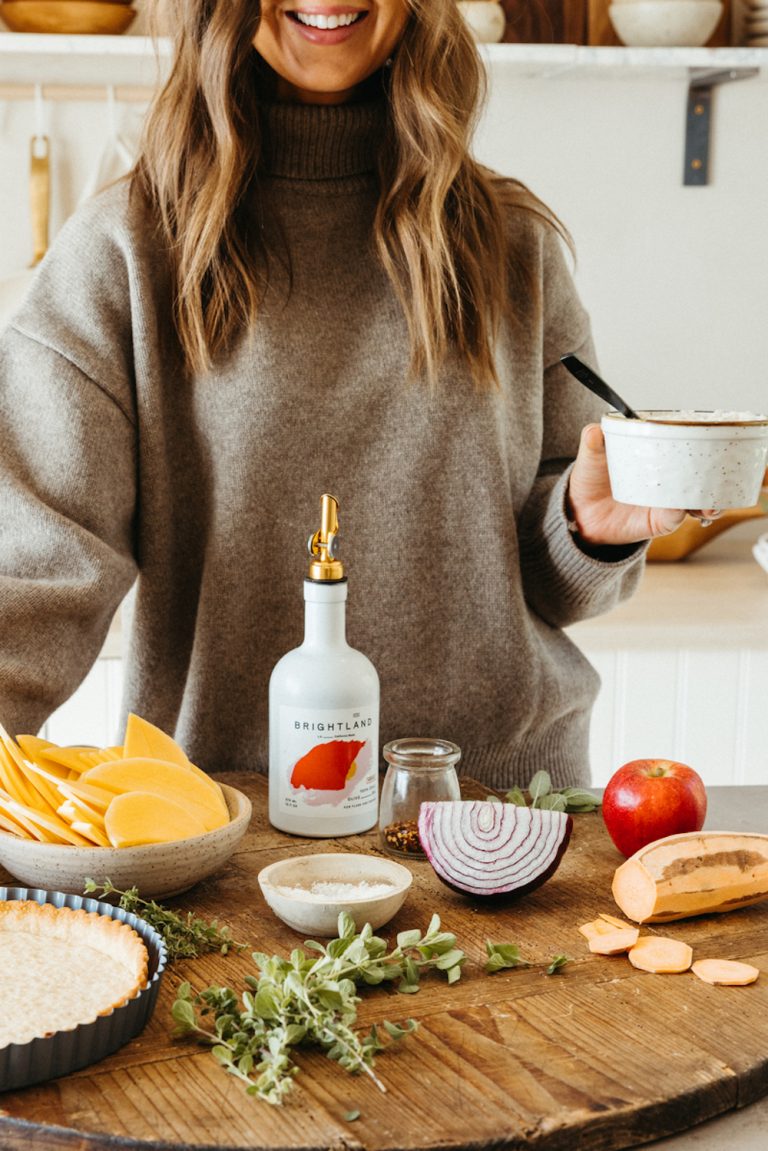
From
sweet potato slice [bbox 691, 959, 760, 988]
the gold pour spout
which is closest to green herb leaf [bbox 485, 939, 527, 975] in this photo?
sweet potato slice [bbox 691, 959, 760, 988]

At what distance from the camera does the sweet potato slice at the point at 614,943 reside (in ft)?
3.05

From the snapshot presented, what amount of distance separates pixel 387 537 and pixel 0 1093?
769 mm

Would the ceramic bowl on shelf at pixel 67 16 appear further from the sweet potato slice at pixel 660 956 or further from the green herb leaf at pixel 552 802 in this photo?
the sweet potato slice at pixel 660 956

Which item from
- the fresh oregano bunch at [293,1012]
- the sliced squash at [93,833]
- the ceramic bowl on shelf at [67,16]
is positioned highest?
the ceramic bowl on shelf at [67,16]

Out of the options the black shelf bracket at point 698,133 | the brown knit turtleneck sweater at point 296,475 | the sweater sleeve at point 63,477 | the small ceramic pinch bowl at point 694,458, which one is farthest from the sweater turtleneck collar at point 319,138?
the black shelf bracket at point 698,133

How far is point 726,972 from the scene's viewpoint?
896mm

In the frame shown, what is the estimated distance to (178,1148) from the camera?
27.5 inches

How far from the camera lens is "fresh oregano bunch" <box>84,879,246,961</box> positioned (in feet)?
3.05

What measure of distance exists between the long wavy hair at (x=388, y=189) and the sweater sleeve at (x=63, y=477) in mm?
88

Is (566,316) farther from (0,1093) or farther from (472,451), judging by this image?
(0,1093)

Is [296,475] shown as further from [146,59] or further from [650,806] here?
[146,59]

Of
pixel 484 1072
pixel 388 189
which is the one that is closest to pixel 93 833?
pixel 484 1072

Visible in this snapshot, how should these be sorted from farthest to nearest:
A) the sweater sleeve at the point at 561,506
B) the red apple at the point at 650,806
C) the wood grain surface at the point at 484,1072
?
the sweater sleeve at the point at 561,506 < the red apple at the point at 650,806 < the wood grain surface at the point at 484,1072

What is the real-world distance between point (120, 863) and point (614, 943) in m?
0.35
